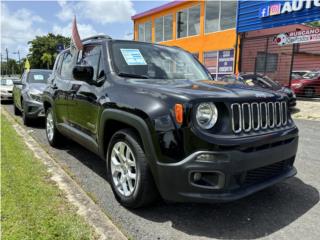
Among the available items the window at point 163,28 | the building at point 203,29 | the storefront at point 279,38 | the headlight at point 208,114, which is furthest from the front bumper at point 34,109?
the window at point 163,28

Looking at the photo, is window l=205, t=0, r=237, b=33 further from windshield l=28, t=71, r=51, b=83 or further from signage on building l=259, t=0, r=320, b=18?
windshield l=28, t=71, r=51, b=83

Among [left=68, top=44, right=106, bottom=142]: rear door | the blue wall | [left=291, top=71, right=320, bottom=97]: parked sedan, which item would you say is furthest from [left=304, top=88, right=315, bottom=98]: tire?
[left=68, top=44, right=106, bottom=142]: rear door

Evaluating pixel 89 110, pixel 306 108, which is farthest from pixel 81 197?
pixel 306 108

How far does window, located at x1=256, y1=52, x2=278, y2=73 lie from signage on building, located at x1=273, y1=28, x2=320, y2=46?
189cm

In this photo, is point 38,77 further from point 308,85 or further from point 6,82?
point 308,85

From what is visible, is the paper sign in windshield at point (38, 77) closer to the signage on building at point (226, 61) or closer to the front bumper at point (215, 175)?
the front bumper at point (215, 175)

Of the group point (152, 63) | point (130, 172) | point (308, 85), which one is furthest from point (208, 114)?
point (308, 85)

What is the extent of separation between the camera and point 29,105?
840 centimetres

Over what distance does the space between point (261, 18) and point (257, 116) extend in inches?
577

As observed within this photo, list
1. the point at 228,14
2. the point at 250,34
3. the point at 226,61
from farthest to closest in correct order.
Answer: the point at 226,61 < the point at 228,14 < the point at 250,34

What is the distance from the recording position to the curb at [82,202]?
9.55 ft

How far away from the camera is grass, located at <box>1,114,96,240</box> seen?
2.82m

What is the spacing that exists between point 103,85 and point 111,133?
1.99ft

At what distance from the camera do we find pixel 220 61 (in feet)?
63.2
